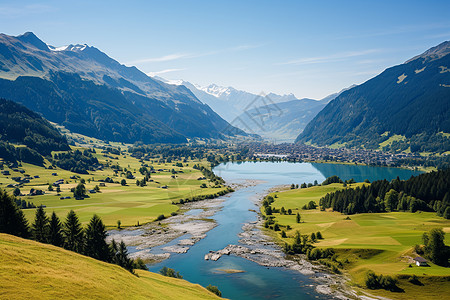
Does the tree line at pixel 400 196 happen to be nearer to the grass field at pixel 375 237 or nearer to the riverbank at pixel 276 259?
the grass field at pixel 375 237

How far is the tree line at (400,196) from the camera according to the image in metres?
104

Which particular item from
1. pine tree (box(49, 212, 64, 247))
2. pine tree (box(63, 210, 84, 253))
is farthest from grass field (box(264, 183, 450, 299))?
pine tree (box(49, 212, 64, 247))

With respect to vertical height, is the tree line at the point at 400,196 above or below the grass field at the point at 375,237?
above

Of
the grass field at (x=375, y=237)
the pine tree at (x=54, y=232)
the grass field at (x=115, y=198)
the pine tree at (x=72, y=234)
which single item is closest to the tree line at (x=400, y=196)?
the grass field at (x=375, y=237)

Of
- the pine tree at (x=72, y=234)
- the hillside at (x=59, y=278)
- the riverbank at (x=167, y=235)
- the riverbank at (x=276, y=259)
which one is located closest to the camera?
the hillside at (x=59, y=278)

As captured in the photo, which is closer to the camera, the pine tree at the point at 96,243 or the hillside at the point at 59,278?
the hillside at the point at 59,278

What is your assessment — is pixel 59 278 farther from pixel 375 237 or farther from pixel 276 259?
pixel 375 237

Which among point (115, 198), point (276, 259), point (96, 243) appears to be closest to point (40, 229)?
point (96, 243)

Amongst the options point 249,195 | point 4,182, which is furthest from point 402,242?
point 4,182

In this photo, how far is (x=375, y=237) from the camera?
78625mm

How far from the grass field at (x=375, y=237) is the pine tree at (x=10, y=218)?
6131cm

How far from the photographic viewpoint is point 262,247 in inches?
3164

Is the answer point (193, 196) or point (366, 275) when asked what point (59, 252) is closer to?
point (366, 275)

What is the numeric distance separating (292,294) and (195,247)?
32.9 meters
